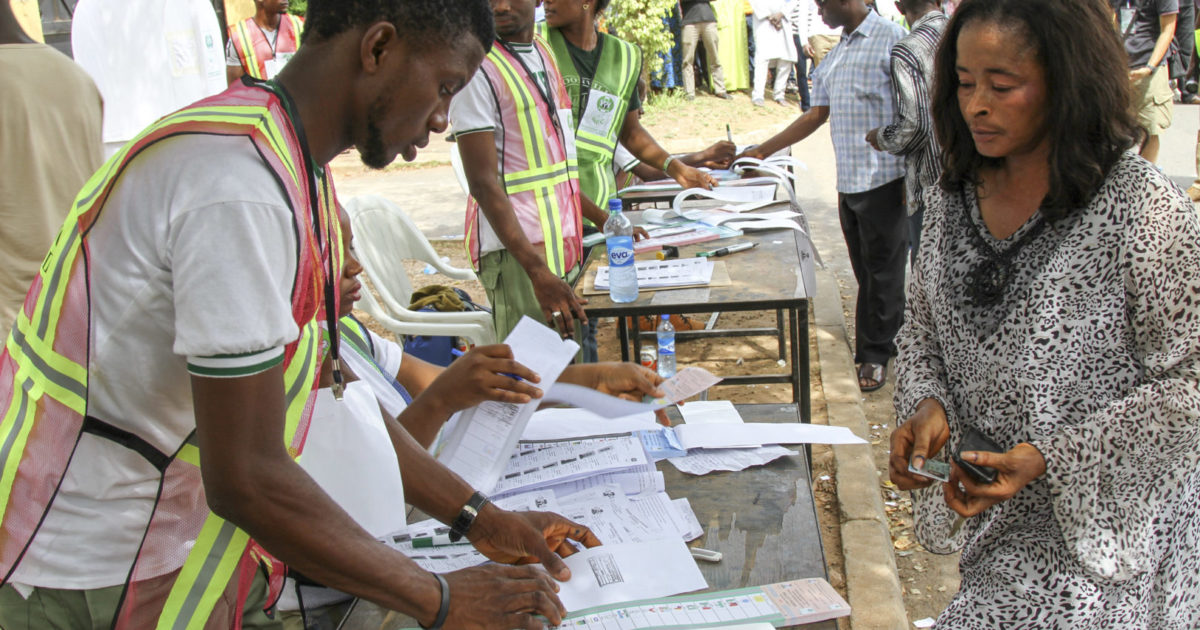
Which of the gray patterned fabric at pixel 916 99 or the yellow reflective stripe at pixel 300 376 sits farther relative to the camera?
the gray patterned fabric at pixel 916 99

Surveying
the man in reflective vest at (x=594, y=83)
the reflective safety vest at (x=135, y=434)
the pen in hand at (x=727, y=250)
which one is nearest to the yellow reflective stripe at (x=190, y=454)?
the reflective safety vest at (x=135, y=434)

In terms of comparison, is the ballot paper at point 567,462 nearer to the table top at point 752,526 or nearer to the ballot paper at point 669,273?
the table top at point 752,526

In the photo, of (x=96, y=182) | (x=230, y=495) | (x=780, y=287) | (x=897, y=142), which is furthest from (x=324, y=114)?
(x=897, y=142)

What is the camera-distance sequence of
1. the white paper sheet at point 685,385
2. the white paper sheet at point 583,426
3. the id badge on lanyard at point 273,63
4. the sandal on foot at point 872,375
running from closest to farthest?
the white paper sheet at point 685,385 < the white paper sheet at point 583,426 < the sandal on foot at point 872,375 < the id badge on lanyard at point 273,63

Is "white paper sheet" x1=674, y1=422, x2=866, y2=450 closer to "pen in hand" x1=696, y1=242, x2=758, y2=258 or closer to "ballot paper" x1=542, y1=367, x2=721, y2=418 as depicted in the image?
"ballot paper" x1=542, y1=367, x2=721, y2=418

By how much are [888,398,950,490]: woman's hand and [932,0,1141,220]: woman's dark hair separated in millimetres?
442

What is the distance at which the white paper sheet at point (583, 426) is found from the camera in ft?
7.40

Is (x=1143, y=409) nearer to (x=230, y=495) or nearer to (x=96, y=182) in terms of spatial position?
(x=230, y=495)

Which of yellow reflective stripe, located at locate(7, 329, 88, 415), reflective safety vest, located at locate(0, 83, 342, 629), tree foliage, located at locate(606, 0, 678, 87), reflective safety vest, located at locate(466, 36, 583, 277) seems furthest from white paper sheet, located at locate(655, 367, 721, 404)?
tree foliage, located at locate(606, 0, 678, 87)

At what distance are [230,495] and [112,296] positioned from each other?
0.94ft

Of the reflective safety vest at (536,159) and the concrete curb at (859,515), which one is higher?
the reflective safety vest at (536,159)

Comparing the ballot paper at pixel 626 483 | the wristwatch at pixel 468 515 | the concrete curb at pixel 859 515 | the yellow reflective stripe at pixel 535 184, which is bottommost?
the concrete curb at pixel 859 515

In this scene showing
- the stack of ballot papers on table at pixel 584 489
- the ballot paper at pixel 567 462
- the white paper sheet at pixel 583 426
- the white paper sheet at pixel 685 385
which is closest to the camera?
the stack of ballot papers on table at pixel 584 489

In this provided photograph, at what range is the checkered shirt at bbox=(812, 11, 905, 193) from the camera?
4.57 metres
